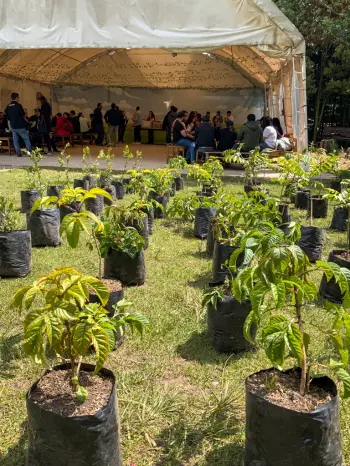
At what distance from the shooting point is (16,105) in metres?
12.1

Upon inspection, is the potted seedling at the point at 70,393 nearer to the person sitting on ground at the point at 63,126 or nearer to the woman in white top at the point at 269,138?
the woman in white top at the point at 269,138

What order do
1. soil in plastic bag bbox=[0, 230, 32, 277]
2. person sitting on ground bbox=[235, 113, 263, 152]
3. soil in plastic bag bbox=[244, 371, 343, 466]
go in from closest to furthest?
soil in plastic bag bbox=[244, 371, 343, 466]
soil in plastic bag bbox=[0, 230, 32, 277]
person sitting on ground bbox=[235, 113, 263, 152]

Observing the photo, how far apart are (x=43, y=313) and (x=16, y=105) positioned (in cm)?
1139

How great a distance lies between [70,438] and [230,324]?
148 centimetres

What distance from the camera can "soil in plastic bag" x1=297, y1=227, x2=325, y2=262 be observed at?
16.3ft

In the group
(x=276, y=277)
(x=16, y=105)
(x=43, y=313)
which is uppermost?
(x=16, y=105)

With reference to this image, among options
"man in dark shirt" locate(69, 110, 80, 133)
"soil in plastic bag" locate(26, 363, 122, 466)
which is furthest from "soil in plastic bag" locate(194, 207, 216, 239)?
"man in dark shirt" locate(69, 110, 80, 133)

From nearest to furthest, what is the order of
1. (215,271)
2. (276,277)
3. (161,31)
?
1. (276,277)
2. (215,271)
3. (161,31)

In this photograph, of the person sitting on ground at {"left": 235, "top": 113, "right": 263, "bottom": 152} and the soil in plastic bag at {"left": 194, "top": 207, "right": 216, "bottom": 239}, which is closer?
the soil in plastic bag at {"left": 194, "top": 207, "right": 216, "bottom": 239}

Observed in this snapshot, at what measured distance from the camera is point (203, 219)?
580 cm

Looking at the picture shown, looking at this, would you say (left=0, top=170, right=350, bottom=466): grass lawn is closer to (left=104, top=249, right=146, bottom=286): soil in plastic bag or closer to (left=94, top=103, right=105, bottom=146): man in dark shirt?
(left=104, top=249, right=146, bottom=286): soil in plastic bag

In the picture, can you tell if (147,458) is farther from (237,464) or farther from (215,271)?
(215,271)

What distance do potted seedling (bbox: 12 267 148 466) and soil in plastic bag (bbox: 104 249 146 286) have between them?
82.3 inches

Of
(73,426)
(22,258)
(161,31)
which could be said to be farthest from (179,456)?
(161,31)
